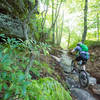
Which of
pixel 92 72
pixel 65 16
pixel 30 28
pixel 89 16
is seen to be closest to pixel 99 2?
pixel 89 16

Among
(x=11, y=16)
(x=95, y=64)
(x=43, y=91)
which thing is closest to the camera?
(x=43, y=91)

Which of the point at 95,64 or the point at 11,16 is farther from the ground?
the point at 11,16

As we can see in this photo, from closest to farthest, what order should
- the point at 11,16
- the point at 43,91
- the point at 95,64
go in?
1. the point at 43,91
2. the point at 11,16
3. the point at 95,64

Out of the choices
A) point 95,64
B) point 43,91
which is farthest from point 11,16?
point 95,64

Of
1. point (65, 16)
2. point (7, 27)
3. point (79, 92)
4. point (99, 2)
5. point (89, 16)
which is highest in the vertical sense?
point (65, 16)

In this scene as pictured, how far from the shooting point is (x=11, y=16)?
2789mm

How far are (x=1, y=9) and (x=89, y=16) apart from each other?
6.66 meters

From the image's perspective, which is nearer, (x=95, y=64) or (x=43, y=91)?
(x=43, y=91)

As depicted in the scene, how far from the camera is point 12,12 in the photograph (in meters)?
2.83

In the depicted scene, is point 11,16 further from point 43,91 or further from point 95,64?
point 95,64

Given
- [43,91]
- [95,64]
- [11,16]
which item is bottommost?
[95,64]

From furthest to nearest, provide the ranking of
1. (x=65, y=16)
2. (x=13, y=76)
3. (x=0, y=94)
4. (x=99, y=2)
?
(x=65, y=16) < (x=99, y=2) < (x=0, y=94) < (x=13, y=76)

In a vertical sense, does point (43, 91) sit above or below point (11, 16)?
below

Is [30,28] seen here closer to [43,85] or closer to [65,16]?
[43,85]
